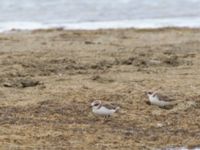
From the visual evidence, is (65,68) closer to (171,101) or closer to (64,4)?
(171,101)

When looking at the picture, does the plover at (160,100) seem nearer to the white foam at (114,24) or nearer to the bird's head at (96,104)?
the bird's head at (96,104)

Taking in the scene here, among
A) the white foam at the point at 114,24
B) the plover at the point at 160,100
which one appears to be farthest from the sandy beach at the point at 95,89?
the white foam at the point at 114,24

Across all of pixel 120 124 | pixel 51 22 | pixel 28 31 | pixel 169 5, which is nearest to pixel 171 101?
pixel 120 124

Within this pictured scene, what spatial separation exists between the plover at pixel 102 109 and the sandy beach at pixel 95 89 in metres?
0.10

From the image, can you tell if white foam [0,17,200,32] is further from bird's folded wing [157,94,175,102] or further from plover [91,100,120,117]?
plover [91,100,120,117]

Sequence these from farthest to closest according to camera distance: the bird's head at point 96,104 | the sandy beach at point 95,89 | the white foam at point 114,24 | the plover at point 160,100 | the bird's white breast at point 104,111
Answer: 1. the white foam at point 114,24
2. the plover at point 160,100
3. the bird's head at point 96,104
4. the bird's white breast at point 104,111
5. the sandy beach at point 95,89

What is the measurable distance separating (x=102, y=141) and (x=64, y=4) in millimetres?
14759

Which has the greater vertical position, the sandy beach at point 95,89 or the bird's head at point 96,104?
the bird's head at point 96,104

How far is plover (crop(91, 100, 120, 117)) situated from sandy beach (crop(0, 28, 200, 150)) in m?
0.10

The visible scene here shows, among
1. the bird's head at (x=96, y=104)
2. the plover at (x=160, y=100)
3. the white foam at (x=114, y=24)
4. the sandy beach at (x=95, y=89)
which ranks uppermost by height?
the bird's head at (x=96, y=104)

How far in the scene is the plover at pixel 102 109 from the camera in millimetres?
8594

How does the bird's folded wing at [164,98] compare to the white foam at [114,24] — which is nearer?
the bird's folded wing at [164,98]

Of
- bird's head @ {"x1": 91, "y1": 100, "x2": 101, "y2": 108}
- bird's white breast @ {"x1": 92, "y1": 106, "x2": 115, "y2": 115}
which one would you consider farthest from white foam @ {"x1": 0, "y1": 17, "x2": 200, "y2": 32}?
bird's white breast @ {"x1": 92, "y1": 106, "x2": 115, "y2": 115}

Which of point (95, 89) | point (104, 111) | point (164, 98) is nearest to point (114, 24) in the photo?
point (95, 89)
